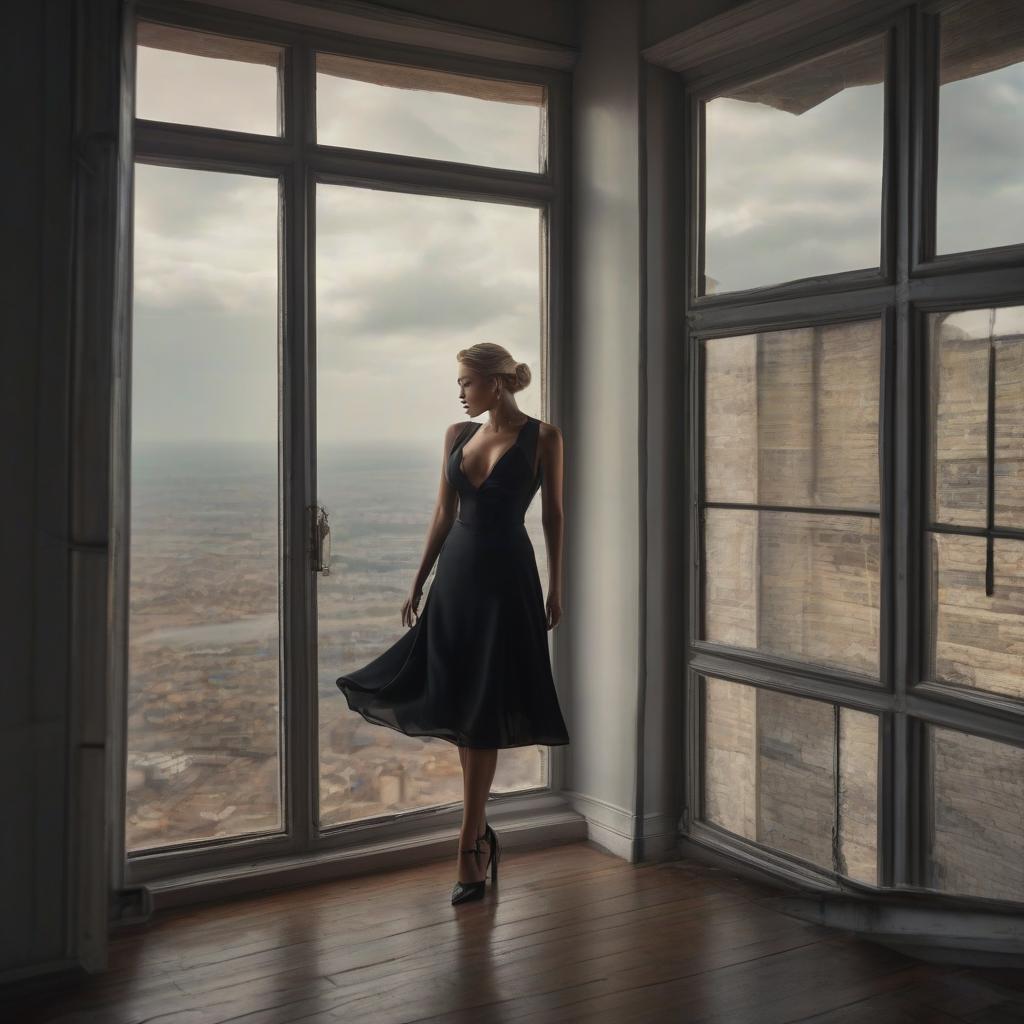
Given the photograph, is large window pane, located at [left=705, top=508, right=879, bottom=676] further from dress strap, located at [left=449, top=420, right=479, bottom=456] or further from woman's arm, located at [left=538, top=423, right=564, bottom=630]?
dress strap, located at [left=449, top=420, right=479, bottom=456]

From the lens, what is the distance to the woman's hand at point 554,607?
11.4 ft

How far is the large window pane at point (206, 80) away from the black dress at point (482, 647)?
1.35m

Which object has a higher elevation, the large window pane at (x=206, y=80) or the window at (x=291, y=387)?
the large window pane at (x=206, y=80)

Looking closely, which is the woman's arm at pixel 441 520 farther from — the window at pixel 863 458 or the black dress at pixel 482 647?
the window at pixel 863 458

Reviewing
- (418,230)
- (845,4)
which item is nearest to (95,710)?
(418,230)

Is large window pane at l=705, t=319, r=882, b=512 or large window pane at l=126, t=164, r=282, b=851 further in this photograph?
large window pane at l=126, t=164, r=282, b=851

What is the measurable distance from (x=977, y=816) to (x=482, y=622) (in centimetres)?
147

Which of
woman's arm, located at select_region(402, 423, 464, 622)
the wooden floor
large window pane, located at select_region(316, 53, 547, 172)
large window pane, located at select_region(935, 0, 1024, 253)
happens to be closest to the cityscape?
woman's arm, located at select_region(402, 423, 464, 622)

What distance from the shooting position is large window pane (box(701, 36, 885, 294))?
3.15 meters

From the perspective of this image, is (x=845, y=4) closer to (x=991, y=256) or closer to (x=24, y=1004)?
(x=991, y=256)

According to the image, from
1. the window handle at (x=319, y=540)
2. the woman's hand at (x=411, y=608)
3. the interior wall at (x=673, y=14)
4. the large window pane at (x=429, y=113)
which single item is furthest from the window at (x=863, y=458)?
the window handle at (x=319, y=540)

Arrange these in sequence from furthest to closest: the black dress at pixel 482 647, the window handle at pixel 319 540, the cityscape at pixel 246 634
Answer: the window handle at pixel 319 540 → the cityscape at pixel 246 634 → the black dress at pixel 482 647

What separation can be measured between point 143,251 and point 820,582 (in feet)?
7.63

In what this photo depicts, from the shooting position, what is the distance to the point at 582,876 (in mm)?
3615
